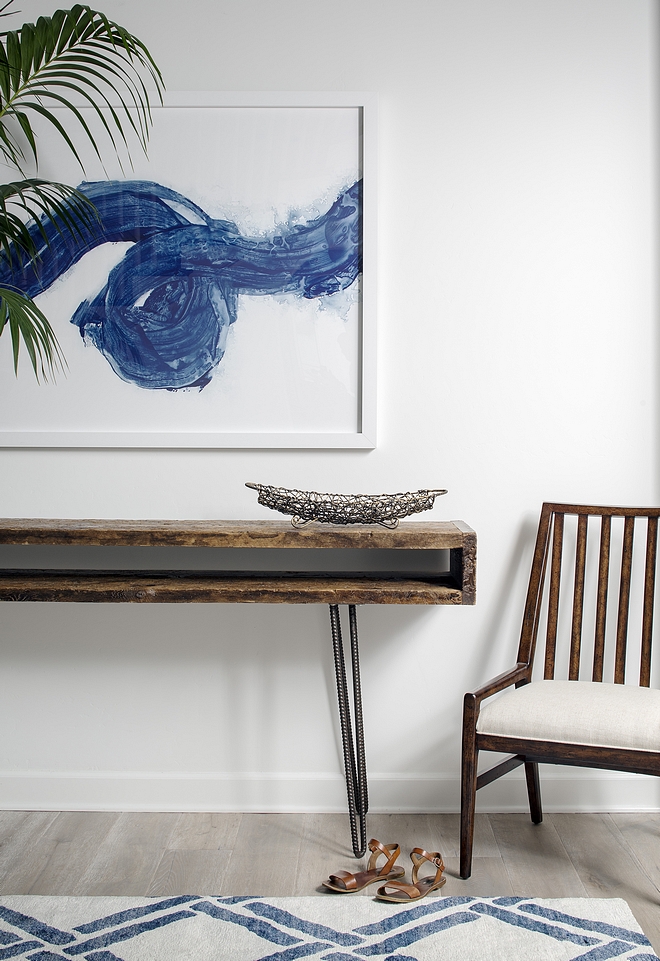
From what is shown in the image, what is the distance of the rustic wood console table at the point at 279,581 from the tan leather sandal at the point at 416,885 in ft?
0.56

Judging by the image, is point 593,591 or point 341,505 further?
point 593,591

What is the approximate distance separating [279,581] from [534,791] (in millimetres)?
930

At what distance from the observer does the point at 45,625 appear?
2.23 meters

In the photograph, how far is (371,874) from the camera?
5.93ft

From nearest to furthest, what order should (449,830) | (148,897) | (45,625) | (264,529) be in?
(148,897), (264,529), (449,830), (45,625)

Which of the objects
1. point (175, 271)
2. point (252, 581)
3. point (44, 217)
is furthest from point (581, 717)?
point (44, 217)

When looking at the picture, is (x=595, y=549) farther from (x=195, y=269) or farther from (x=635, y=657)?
(x=195, y=269)

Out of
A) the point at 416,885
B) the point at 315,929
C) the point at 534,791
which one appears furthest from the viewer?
the point at 534,791

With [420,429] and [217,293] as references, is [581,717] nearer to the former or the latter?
[420,429]

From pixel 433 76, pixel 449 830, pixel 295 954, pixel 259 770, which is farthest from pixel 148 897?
pixel 433 76

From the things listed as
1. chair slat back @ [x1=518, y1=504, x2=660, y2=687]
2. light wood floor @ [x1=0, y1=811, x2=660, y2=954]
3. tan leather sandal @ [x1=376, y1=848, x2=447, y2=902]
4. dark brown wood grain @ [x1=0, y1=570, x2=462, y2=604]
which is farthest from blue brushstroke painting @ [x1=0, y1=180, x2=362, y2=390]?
tan leather sandal @ [x1=376, y1=848, x2=447, y2=902]

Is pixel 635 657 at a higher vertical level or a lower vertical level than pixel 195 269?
lower

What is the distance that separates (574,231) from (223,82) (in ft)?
3.52

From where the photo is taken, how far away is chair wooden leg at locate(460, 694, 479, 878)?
5.78ft
